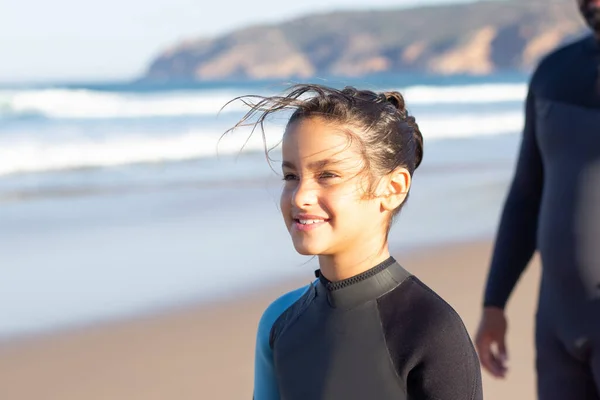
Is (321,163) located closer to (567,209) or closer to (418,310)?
(418,310)

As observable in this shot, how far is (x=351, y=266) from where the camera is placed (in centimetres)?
163

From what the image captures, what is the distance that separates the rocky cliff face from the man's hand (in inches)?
3682

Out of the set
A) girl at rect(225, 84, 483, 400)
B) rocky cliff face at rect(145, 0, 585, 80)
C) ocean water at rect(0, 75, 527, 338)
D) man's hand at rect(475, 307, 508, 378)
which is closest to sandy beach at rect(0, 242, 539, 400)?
ocean water at rect(0, 75, 527, 338)

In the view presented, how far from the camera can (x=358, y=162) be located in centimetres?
160

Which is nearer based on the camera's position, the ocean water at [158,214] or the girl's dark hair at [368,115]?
the girl's dark hair at [368,115]

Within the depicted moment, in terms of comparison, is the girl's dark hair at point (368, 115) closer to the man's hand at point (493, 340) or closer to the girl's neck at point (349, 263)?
the girl's neck at point (349, 263)

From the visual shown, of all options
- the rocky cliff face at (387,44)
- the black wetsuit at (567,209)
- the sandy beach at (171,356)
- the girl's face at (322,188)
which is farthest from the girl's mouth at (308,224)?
the rocky cliff face at (387,44)

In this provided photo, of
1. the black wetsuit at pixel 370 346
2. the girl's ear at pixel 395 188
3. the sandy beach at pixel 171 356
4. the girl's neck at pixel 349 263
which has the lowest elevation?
the sandy beach at pixel 171 356

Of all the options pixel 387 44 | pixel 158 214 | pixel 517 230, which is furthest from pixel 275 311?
pixel 387 44

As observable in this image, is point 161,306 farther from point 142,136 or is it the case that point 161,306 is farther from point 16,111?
point 16,111

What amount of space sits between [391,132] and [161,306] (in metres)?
4.39

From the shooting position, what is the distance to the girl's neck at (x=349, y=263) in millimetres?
1624

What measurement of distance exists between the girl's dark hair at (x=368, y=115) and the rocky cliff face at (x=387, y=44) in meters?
94.2

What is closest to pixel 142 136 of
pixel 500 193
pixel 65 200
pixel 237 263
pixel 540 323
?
pixel 65 200
